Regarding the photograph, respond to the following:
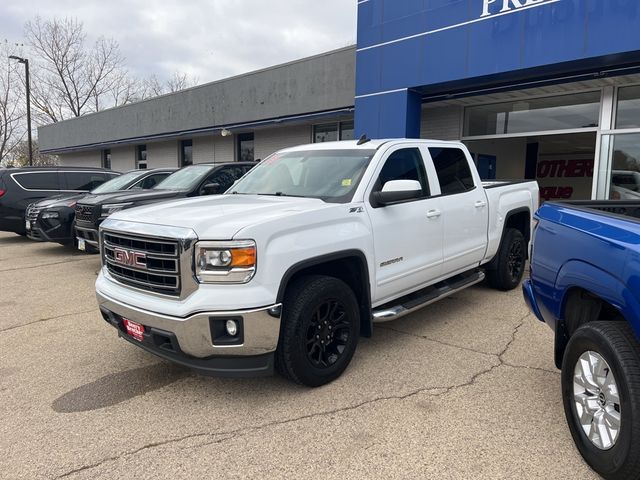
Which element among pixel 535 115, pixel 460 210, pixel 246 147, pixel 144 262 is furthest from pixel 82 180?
pixel 535 115

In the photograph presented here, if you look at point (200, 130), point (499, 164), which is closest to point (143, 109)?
point (200, 130)

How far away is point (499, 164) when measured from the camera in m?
14.8

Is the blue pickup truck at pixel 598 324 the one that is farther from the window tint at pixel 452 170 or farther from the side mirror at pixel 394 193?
the window tint at pixel 452 170

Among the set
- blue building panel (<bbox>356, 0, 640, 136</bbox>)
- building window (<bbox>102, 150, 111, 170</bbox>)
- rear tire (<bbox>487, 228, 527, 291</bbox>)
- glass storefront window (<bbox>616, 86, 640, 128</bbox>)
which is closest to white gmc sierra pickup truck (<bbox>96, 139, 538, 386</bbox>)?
→ rear tire (<bbox>487, 228, 527, 291</bbox>)

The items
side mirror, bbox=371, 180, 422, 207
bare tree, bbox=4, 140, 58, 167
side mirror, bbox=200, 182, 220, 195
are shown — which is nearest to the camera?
side mirror, bbox=371, 180, 422, 207

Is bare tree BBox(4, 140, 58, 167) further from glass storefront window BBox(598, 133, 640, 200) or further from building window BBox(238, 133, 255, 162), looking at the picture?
glass storefront window BBox(598, 133, 640, 200)

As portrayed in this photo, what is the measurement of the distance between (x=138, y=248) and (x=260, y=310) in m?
1.09

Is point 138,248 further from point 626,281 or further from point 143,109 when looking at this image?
point 143,109

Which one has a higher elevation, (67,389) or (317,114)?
(317,114)

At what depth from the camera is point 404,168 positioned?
4.57m

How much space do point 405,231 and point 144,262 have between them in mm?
2194

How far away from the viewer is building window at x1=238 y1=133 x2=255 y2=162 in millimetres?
18562

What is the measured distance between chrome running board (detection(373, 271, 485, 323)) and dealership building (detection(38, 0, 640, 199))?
5314 millimetres

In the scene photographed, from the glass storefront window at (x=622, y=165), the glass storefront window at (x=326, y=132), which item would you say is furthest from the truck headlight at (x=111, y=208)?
the glass storefront window at (x=622, y=165)
